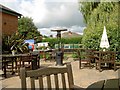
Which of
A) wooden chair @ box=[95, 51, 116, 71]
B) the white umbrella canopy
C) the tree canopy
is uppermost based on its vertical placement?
the tree canopy

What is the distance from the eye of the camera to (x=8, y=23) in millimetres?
19797

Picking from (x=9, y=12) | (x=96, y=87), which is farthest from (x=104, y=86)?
(x=9, y=12)

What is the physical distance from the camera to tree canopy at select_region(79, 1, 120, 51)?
Answer: 1191cm

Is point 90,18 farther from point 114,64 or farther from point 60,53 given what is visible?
point 114,64

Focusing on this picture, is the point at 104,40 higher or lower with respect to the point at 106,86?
higher

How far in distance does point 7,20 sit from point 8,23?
1.14 ft

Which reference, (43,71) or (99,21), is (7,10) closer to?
(99,21)

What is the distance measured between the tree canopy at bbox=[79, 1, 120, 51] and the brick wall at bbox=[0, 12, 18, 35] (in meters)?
6.60

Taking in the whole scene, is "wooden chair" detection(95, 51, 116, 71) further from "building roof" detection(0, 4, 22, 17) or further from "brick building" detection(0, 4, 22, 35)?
"building roof" detection(0, 4, 22, 17)

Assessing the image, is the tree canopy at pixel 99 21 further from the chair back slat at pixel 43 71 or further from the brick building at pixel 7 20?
the chair back slat at pixel 43 71

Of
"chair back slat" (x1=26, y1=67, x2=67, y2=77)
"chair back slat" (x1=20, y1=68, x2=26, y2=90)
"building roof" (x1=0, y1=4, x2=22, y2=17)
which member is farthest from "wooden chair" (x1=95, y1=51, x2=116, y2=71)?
"building roof" (x1=0, y1=4, x2=22, y2=17)

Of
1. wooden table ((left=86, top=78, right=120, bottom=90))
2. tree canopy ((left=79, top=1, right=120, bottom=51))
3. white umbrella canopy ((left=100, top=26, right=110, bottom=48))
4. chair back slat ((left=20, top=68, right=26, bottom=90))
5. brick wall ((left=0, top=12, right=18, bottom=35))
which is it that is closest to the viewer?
chair back slat ((left=20, top=68, right=26, bottom=90))

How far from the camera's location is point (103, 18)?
14.2 metres

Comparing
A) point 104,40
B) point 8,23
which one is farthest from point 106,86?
point 8,23
